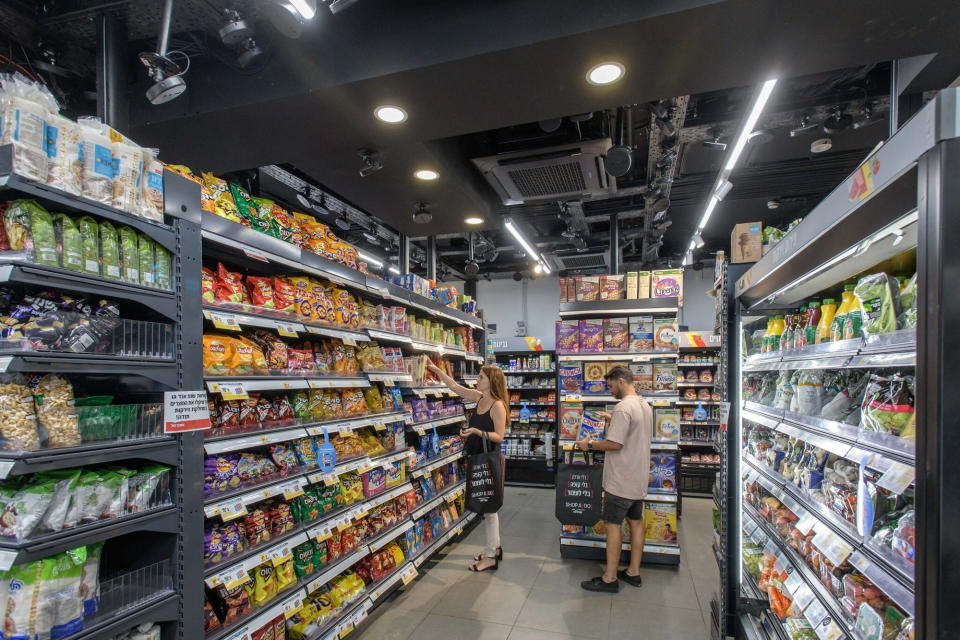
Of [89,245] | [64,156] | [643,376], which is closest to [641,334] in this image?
[643,376]

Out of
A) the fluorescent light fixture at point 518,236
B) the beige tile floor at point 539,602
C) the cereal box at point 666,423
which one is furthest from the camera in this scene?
the fluorescent light fixture at point 518,236

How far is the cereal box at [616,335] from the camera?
5.30m

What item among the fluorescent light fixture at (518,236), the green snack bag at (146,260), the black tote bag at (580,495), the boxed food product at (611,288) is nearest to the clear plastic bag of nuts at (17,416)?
the green snack bag at (146,260)

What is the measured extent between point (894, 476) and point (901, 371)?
1.59 ft

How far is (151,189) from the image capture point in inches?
80.9

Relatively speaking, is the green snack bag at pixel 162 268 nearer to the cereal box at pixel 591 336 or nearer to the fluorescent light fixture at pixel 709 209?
the cereal box at pixel 591 336

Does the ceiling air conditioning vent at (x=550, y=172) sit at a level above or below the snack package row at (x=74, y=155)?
above

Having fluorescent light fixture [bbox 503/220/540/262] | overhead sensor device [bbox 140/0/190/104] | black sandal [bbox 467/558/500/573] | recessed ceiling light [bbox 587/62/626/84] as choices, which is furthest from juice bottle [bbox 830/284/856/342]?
fluorescent light fixture [bbox 503/220/540/262]

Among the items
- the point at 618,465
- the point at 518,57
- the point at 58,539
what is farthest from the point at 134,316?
the point at 618,465

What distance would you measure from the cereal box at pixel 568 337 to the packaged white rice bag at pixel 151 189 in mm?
4080

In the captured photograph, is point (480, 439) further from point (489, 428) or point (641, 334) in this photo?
point (641, 334)

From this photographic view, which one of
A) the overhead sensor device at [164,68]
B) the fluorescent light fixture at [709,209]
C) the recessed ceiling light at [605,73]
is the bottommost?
the overhead sensor device at [164,68]

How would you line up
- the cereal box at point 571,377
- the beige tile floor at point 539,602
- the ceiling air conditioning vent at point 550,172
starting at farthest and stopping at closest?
the cereal box at point 571,377 → the ceiling air conditioning vent at point 550,172 → the beige tile floor at point 539,602

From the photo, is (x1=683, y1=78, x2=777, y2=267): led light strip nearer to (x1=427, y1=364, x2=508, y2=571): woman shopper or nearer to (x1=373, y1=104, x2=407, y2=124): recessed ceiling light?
(x1=373, y1=104, x2=407, y2=124): recessed ceiling light
